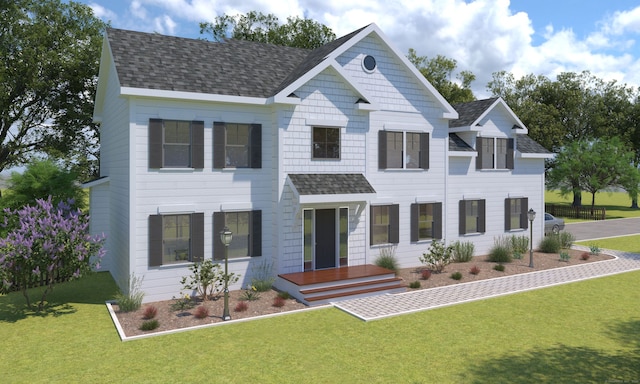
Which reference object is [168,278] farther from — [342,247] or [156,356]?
[342,247]

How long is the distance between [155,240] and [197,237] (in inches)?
55.0

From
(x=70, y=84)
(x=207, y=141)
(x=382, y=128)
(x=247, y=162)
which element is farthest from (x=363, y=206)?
(x=70, y=84)

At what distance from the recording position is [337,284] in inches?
604

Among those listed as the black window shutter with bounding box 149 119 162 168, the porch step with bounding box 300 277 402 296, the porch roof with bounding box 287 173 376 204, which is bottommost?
the porch step with bounding box 300 277 402 296

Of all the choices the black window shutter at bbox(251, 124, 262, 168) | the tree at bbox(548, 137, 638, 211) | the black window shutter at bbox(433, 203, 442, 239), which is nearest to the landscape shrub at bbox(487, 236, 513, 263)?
the black window shutter at bbox(433, 203, 442, 239)

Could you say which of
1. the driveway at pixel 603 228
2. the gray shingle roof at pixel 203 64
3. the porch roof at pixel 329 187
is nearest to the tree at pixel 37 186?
the gray shingle roof at pixel 203 64

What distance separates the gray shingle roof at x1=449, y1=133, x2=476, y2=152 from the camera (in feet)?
71.3

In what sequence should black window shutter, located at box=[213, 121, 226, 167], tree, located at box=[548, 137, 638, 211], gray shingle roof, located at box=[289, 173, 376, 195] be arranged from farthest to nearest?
tree, located at box=[548, 137, 638, 211] → gray shingle roof, located at box=[289, 173, 376, 195] → black window shutter, located at box=[213, 121, 226, 167]

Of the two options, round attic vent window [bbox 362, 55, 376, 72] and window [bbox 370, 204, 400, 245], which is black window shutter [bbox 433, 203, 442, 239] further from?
round attic vent window [bbox 362, 55, 376, 72]

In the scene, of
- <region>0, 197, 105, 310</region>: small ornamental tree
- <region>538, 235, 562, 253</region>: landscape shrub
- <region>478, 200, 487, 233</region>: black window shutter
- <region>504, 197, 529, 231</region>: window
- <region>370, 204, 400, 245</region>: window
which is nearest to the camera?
<region>0, 197, 105, 310</region>: small ornamental tree

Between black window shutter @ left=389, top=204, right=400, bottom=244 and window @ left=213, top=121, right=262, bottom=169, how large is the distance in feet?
20.8

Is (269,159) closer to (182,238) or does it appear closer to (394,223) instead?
(182,238)

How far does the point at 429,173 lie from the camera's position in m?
20.3

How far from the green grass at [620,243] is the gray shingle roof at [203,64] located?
2053cm
